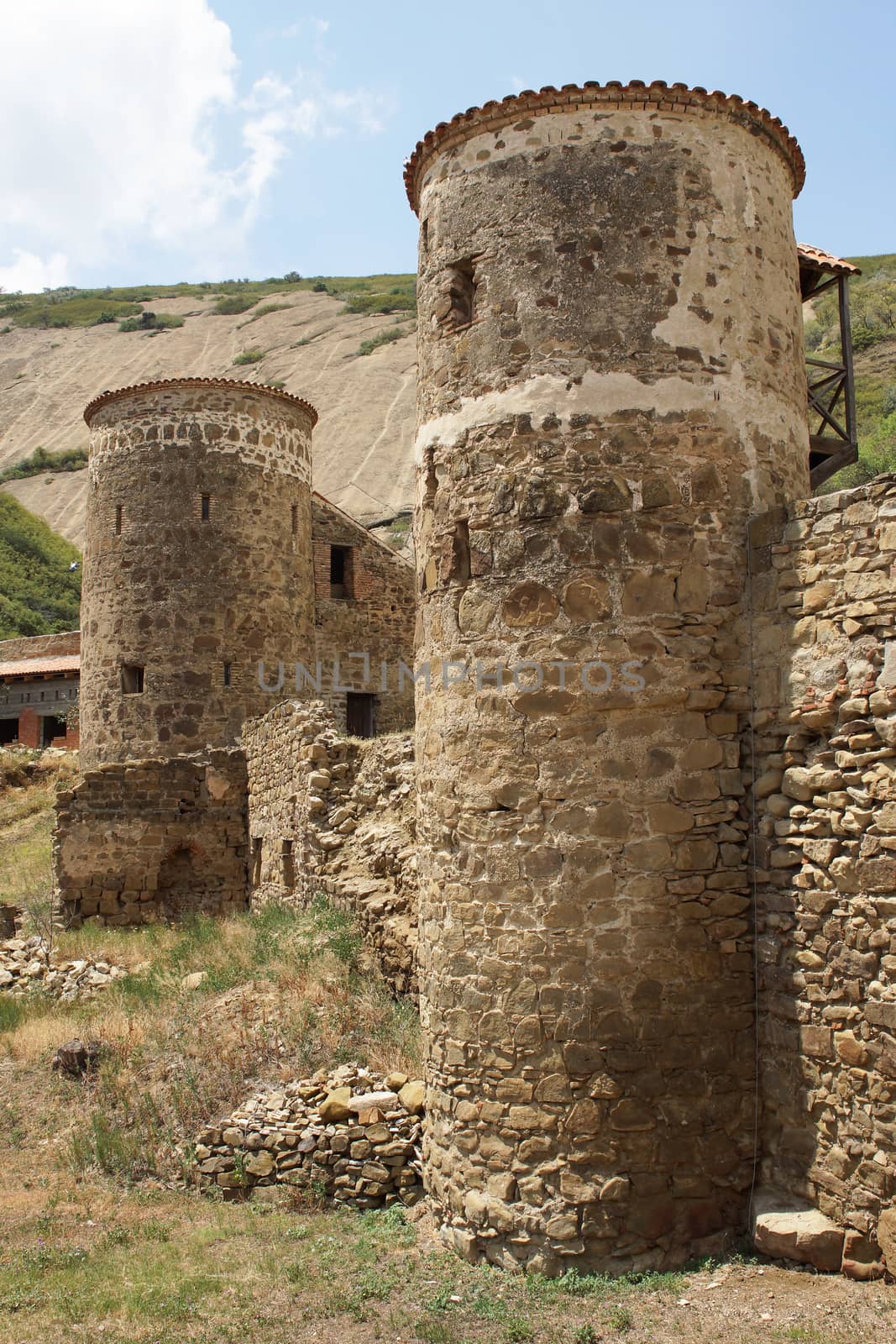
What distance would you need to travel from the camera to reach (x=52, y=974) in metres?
12.6

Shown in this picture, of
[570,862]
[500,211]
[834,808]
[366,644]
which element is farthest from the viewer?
[366,644]

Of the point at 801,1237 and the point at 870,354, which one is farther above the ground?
the point at 870,354

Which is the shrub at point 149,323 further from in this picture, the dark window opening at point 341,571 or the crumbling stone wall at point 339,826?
the crumbling stone wall at point 339,826

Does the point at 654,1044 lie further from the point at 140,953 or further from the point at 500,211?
the point at 140,953

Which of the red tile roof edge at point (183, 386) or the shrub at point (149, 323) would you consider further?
the shrub at point (149, 323)

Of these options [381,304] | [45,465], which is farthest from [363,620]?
[381,304]

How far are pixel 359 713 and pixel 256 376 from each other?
4842cm

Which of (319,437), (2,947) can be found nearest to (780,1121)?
(2,947)

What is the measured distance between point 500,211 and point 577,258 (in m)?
0.67

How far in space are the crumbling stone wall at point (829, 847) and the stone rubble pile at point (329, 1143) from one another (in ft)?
7.85

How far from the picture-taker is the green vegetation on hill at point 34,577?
42938 mm

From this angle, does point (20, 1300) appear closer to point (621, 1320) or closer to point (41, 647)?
point (621, 1320)

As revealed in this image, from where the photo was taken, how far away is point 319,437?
54.6 meters

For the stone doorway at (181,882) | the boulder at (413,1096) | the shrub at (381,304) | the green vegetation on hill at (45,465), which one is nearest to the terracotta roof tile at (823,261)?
the boulder at (413,1096)
